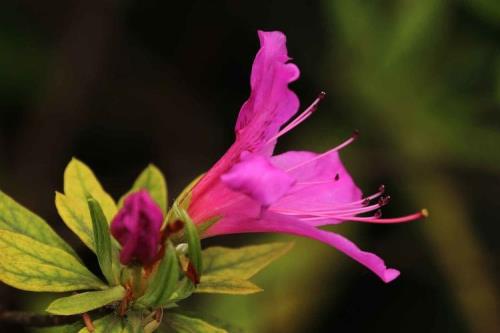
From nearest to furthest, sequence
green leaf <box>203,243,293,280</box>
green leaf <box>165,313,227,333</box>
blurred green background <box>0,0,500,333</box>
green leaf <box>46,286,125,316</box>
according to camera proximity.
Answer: green leaf <box>46,286,125,316</box>, green leaf <box>165,313,227,333</box>, green leaf <box>203,243,293,280</box>, blurred green background <box>0,0,500,333</box>

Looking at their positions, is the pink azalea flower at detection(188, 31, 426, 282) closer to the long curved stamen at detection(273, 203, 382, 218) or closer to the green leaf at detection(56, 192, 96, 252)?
the long curved stamen at detection(273, 203, 382, 218)

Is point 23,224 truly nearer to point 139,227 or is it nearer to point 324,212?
point 139,227

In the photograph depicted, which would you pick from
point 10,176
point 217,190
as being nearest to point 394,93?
point 10,176

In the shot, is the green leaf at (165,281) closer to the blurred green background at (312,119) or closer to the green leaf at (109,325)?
the green leaf at (109,325)

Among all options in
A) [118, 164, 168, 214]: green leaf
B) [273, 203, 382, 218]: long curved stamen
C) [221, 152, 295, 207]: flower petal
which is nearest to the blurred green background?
[118, 164, 168, 214]: green leaf

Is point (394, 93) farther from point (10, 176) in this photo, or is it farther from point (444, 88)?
point (10, 176)

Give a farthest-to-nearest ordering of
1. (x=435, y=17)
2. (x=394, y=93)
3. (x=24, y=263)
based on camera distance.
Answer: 1. (x=394, y=93)
2. (x=435, y=17)
3. (x=24, y=263)
